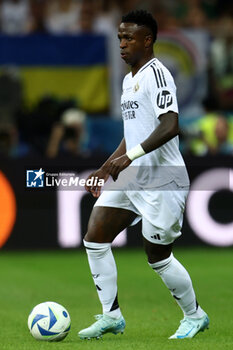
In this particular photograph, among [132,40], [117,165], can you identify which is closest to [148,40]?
[132,40]

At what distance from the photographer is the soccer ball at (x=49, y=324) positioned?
614 centimetres

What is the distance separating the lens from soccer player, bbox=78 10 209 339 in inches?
242

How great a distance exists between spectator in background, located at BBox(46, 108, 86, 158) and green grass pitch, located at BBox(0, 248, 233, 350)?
165cm

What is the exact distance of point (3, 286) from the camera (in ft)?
31.6

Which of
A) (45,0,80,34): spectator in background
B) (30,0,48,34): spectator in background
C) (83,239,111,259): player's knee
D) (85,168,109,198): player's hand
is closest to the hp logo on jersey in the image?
(85,168,109,198): player's hand

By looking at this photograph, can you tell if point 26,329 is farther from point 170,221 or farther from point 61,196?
point 61,196

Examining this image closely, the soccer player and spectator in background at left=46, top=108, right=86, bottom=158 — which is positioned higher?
the soccer player

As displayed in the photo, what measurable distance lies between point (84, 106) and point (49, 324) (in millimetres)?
8920

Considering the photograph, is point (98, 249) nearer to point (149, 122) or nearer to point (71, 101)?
point (149, 122)

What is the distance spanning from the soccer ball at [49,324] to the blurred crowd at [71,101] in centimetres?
685

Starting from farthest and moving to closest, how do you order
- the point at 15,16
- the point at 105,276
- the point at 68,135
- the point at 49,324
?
the point at 15,16, the point at 68,135, the point at 105,276, the point at 49,324

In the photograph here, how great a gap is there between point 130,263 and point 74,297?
272cm

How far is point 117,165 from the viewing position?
586 centimetres

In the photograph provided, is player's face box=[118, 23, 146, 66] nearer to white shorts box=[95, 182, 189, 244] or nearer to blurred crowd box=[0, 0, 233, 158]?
white shorts box=[95, 182, 189, 244]
